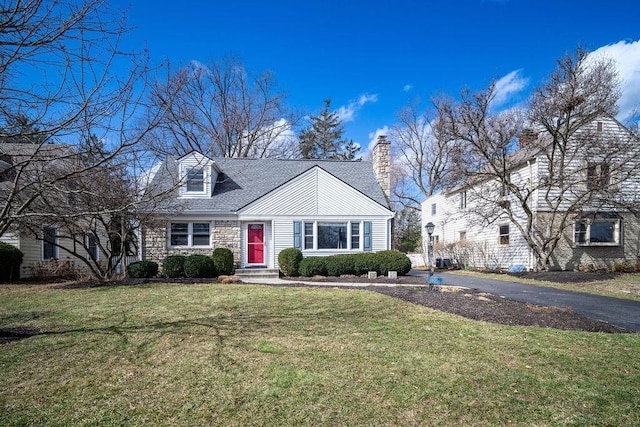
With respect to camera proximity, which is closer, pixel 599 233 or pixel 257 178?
pixel 599 233

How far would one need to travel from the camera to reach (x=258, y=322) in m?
6.58

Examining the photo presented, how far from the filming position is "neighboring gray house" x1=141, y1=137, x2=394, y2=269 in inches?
641

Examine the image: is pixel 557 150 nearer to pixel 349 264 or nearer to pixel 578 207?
pixel 578 207

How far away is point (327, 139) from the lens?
4338 cm

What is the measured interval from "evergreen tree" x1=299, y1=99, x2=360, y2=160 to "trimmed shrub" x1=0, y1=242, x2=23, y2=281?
98.6 ft

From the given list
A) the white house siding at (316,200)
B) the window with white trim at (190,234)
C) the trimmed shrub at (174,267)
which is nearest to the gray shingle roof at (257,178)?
the white house siding at (316,200)

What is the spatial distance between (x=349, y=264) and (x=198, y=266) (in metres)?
5.63

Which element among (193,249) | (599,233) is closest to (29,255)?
(193,249)

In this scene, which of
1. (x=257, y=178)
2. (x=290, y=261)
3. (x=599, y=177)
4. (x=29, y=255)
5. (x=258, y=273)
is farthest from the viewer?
(x=257, y=178)

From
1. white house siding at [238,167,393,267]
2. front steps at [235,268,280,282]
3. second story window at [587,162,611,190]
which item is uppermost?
second story window at [587,162,611,190]

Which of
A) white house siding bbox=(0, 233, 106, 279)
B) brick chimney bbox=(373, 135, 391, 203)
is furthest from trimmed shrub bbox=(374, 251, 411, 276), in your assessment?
white house siding bbox=(0, 233, 106, 279)

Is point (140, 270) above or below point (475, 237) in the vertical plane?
below

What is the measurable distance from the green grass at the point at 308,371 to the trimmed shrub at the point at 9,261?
9257 millimetres

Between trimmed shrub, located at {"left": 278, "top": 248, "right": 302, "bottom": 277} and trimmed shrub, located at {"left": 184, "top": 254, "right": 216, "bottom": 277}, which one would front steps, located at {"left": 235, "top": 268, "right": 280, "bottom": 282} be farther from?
trimmed shrub, located at {"left": 184, "top": 254, "right": 216, "bottom": 277}
